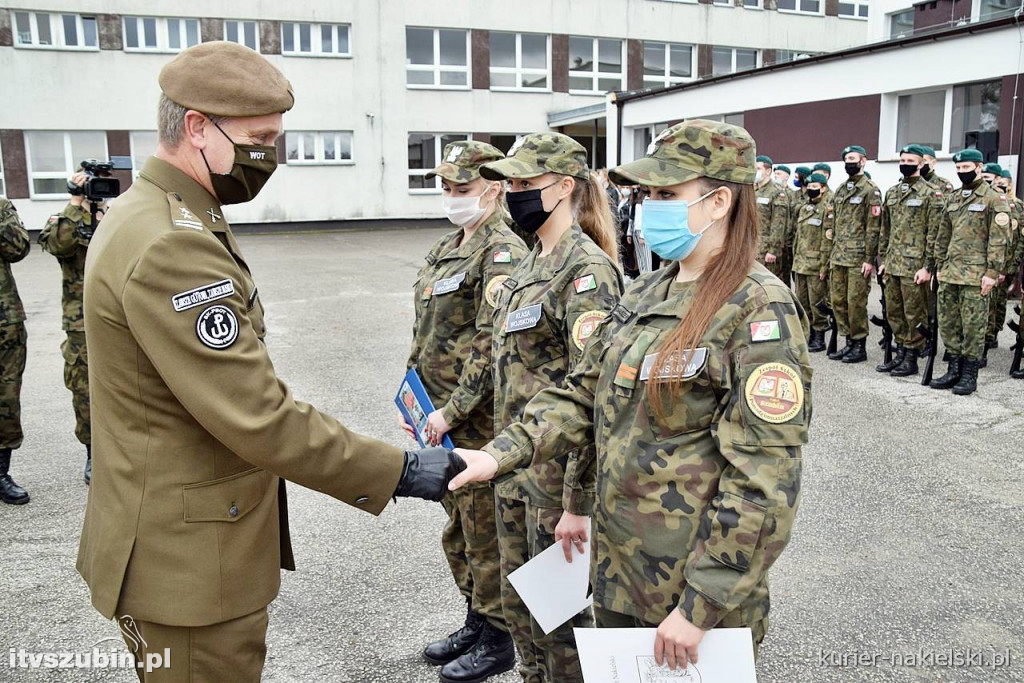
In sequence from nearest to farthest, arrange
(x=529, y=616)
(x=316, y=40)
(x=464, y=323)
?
1. (x=529, y=616)
2. (x=464, y=323)
3. (x=316, y=40)

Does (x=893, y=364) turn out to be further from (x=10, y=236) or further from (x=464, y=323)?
(x=10, y=236)

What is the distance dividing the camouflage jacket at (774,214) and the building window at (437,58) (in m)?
17.2

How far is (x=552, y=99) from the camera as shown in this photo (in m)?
28.3

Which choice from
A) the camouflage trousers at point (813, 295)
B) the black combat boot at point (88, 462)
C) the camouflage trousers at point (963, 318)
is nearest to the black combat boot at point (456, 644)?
the black combat boot at point (88, 462)

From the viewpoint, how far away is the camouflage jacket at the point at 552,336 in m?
2.81

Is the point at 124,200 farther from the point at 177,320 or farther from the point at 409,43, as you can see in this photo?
the point at 409,43

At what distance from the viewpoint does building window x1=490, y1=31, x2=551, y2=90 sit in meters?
27.8

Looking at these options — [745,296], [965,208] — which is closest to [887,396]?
[965,208]

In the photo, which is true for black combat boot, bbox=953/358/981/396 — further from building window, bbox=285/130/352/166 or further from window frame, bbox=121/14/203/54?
window frame, bbox=121/14/203/54

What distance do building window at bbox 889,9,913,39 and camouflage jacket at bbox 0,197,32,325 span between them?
23.8 m

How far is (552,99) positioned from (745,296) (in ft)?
90.0

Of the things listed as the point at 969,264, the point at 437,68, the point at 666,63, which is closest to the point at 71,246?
the point at 969,264

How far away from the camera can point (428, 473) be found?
2.26 m

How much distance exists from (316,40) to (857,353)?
2087 cm
